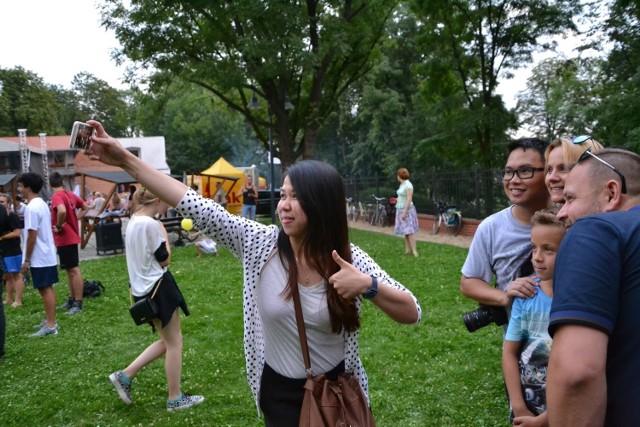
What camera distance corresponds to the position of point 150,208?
5.10 metres

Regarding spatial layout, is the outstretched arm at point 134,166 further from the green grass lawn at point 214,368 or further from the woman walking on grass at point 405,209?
the woman walking on grass at point 405,209

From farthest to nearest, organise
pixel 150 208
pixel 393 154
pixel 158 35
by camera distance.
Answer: pixel 393 154 < pixel 158 35 < pixel 150 208

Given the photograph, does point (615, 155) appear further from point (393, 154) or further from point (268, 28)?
point (393, 154)

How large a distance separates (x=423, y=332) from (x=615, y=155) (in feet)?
17.6

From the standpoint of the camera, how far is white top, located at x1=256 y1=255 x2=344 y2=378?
2402 mm

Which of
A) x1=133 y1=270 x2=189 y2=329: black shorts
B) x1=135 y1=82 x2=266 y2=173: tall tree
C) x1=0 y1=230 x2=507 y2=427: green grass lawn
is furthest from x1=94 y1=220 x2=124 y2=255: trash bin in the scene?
x1=135 y1=82 x2=266 y2=173: tall tree

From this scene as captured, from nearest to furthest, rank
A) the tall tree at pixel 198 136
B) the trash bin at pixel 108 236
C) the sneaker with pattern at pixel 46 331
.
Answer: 1. the sneaker with pattern at pixel 46 331
2. the trash bin at pixel 108 236
3. the tall tree at pixel 198 136

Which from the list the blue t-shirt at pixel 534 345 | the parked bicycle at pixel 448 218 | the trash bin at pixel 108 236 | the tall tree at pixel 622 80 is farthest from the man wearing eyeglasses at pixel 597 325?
Result: the parked bicycle at pixel 448 218

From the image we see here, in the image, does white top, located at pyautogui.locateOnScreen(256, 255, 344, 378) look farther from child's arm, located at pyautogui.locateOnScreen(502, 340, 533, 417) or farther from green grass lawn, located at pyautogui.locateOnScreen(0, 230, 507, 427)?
green grass lawn, located at pyautogui.locateOnScreen(0, 230, 507, 427)

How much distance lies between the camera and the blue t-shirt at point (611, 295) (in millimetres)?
1351

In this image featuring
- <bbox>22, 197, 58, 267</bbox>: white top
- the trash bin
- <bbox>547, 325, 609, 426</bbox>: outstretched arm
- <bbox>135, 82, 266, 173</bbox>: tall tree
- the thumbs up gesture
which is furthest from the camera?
<bbox>135, 82, 266, 173</bbox>: tall tree

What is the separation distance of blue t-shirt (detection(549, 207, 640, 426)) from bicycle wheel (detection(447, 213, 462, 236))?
1747cm

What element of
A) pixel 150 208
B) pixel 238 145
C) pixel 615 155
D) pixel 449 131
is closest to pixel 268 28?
pixel 449 131

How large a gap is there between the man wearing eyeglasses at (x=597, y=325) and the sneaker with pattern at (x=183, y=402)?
13.6 ft
